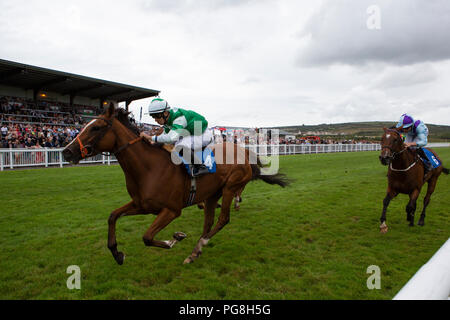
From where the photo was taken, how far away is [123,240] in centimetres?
493

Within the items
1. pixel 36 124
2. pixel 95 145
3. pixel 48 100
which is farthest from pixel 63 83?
pixel 95 145

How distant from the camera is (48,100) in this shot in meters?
28.8

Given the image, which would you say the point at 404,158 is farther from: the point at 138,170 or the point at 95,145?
the point at 95,145

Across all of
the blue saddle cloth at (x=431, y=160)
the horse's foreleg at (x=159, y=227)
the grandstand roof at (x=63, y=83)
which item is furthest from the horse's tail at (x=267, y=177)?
the grandstand roof at (x=63, y=83)

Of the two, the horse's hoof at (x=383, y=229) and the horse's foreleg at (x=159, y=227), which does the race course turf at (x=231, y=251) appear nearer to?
the horse's hoof at (x=383, y=229)

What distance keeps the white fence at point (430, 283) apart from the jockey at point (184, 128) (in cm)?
293

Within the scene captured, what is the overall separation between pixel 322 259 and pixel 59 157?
16382 millimetres

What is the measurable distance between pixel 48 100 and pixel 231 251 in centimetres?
3071

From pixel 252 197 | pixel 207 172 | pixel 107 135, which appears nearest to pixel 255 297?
pixel 207 172

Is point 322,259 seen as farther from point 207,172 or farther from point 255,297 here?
point 207,172

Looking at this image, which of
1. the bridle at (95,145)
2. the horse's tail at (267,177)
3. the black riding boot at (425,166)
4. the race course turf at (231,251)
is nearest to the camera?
the race course turf at (231,251)

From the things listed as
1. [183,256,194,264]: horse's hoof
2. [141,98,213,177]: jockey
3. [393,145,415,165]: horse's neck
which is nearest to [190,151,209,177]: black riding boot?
[141,98,213,177]: jockey

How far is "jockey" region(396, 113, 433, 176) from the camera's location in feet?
19.5

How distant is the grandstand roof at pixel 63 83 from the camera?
22.4 m
